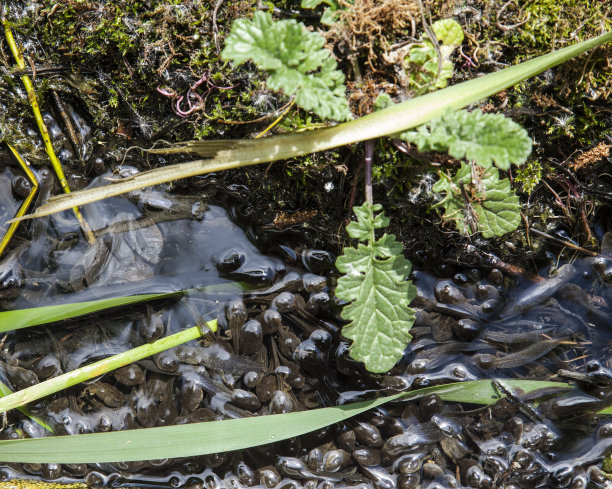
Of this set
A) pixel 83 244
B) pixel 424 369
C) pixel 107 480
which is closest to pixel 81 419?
pixel 107 480

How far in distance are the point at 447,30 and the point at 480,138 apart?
0.48m

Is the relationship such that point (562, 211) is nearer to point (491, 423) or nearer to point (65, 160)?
point (491, 423)

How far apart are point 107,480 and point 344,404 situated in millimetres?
1102

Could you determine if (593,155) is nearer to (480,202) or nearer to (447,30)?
(480,202)

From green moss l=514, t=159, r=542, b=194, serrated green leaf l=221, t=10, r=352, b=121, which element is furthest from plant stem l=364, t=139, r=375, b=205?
green moss l=514, t=159, r=542, b=194

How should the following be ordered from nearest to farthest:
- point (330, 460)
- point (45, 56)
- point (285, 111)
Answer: point (285, 111) < point (45, 56) < point (330, 460)

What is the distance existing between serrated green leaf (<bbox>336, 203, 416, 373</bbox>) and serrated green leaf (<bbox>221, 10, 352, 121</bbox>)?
408 mm

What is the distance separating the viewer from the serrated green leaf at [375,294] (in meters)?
1.63

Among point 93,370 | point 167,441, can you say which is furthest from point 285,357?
point 93,370

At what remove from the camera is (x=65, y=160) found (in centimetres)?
201

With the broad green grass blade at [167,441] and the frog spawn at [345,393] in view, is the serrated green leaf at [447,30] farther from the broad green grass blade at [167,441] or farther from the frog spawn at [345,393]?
the broad green grass blade at [167,441]

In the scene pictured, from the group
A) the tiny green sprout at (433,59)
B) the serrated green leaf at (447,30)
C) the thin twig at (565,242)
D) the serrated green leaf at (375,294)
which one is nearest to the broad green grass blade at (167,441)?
the serrated green leaf at (375,294)

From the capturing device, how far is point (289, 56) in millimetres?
1441

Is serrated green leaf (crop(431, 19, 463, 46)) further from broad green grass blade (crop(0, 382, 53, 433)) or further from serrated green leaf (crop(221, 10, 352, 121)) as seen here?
broad green grass blade (crop(0, 382, 53, 433))
